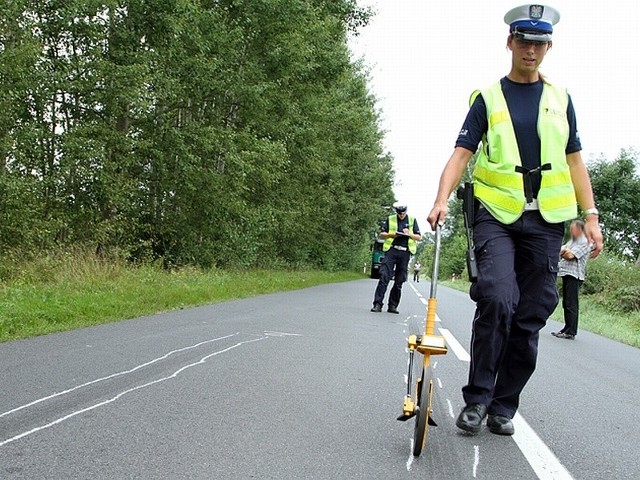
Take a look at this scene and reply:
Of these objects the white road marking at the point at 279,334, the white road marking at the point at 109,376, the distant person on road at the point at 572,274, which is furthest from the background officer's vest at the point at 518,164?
the distant person on road at the point at 572,274

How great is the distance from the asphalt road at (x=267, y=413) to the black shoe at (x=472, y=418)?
76 mm

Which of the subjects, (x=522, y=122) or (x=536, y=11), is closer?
(x=536, y=11)

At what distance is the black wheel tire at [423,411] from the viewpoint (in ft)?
10.3

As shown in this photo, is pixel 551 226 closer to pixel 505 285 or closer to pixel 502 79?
pixel 505 285

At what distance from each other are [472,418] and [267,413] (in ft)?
3.94

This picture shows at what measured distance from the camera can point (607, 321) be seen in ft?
48.5

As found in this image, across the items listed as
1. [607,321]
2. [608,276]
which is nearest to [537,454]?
[607,321]

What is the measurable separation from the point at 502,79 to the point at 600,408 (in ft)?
8.54

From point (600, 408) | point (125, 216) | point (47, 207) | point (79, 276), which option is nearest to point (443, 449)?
point (600, 408)

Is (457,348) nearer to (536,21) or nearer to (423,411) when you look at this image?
(423,411)

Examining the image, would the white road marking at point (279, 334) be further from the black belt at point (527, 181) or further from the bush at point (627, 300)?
the bush at point (627, 300)

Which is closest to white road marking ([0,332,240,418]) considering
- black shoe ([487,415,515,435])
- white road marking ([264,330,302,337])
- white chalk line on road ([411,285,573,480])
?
white road marking ([264,330,302,337])

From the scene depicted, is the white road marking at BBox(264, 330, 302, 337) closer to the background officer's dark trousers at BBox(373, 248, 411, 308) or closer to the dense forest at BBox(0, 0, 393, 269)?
the background officer's dark trousers at BBox(373, 248, 411, 308)

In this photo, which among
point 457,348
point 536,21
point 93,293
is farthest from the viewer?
point 93,293
